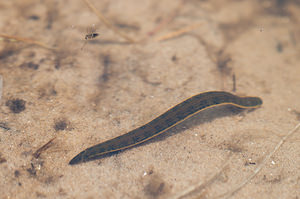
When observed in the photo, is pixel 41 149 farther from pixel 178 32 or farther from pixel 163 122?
pixel 178 32

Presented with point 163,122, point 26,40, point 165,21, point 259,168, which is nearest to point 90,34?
point 26,40

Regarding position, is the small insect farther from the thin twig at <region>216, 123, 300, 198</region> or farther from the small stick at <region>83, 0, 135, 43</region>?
the thin twig at <region>216, 123, 300, 198</region>

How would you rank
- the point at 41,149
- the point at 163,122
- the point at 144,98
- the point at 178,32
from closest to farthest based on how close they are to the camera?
the point at 41,149
the point at 163,122
the point at 144,98
the point at 178,32

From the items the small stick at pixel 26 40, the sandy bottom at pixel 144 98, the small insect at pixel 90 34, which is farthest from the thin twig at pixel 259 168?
the small stick at pixel 26 40

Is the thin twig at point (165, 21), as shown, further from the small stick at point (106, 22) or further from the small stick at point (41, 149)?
the small stick at point (41, 149)

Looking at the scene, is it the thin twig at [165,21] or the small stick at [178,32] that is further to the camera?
the thin twig at [165,21]

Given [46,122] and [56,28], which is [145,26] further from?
[46,122]

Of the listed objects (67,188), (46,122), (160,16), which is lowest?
(67,188)

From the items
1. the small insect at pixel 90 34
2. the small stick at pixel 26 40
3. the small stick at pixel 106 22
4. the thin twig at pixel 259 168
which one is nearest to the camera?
the thin twig at pixel 259 168

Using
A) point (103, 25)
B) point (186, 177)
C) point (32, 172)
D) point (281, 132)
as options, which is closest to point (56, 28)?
point (103, 25)
